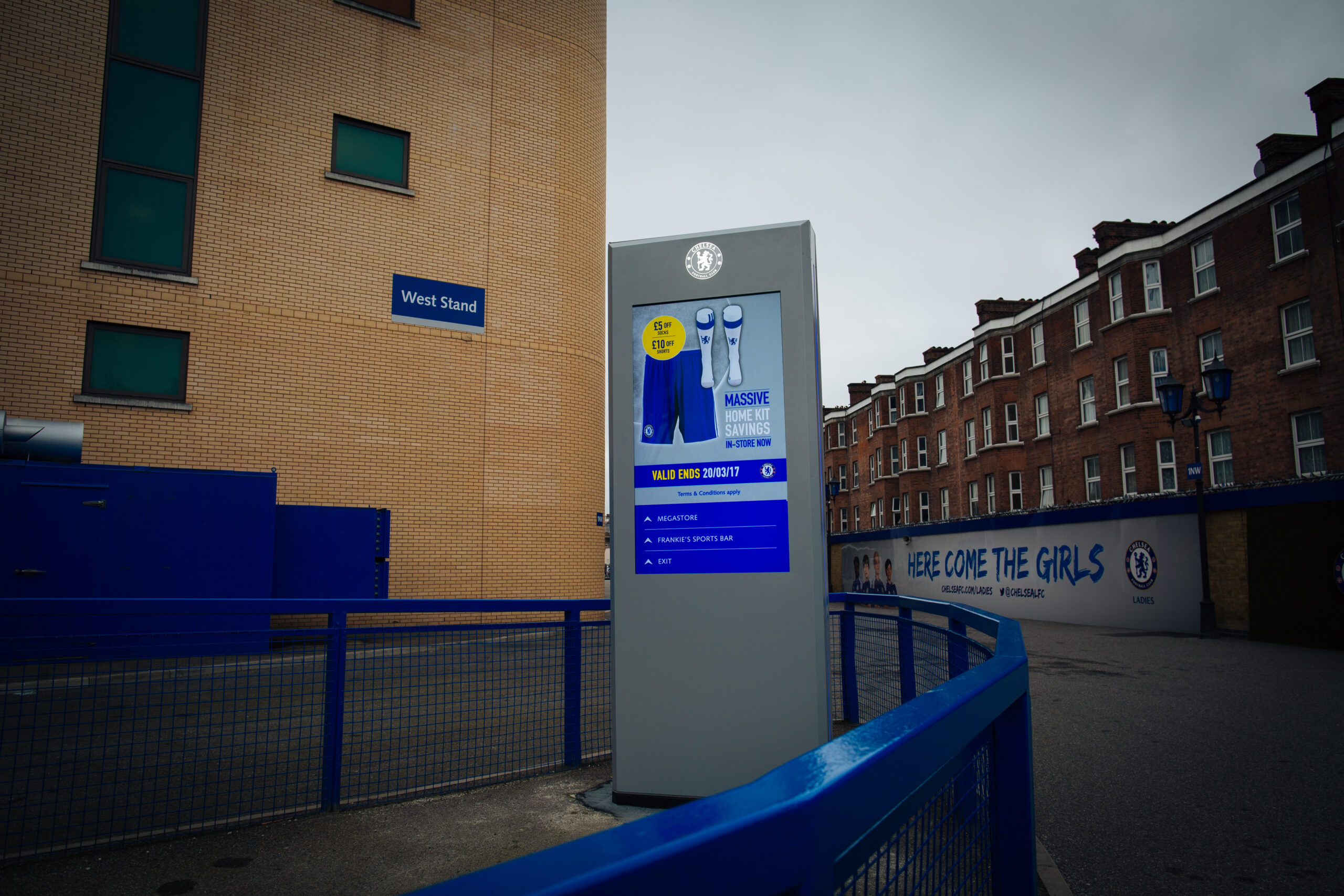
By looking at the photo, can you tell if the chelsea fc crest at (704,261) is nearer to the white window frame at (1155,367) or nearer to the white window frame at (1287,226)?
the white window frame at (1287,226)

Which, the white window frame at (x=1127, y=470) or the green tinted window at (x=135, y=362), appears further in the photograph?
the white window frame at (x=1127, y=470)

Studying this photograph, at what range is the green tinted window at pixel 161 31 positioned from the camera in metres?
15.2

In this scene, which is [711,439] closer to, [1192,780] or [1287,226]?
[1192,780]

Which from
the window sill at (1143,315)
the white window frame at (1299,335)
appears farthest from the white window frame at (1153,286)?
the white window frame at (1299,335)

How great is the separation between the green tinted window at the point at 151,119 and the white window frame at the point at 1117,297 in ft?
89.9

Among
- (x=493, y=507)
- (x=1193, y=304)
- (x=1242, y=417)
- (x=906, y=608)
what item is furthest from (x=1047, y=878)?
(x=1193, y=304)

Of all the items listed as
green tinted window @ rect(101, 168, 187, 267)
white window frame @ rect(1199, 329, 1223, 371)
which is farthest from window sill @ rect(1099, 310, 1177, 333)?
green tinted window @ rect(101, 168, 187, 267)

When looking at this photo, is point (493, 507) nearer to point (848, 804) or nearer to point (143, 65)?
point (143, 65)

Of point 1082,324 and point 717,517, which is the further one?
point 1082,324

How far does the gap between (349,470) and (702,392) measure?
1303 centimetres

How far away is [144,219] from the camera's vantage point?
589 inches

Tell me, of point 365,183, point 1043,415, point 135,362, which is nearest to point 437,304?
point 365,183

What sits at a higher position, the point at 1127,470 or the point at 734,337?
the point at 1127,470

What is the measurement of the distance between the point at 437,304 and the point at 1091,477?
81.7 ft
